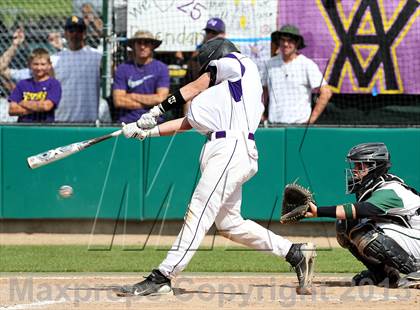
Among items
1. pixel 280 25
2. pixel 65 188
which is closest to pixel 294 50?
pixel 280 25

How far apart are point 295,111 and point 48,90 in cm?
320

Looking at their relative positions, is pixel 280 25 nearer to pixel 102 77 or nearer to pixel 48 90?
pixel 102 77

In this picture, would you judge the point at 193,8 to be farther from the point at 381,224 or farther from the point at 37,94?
the point at 381,224

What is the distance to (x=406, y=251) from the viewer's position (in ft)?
24.6

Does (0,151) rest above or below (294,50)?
below

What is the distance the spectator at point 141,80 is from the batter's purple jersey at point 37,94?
0.80m

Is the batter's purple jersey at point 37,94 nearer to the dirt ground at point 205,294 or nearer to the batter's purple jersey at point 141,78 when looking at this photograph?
the batter's purple jersey at point 141,78

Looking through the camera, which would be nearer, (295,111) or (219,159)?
(219,159)

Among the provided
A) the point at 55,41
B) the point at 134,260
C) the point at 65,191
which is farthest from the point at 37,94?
the point at 134,260

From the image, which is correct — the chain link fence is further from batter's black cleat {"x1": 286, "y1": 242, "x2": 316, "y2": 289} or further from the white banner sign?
batter's black cleat {"x1": 286, "y1": 242, "x2": 316, "y2": 289}

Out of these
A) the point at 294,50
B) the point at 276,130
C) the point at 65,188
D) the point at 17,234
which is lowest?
the point at 17,234

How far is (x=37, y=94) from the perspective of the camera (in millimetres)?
11703

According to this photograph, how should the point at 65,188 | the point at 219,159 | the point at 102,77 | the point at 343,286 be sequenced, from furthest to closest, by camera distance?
1. the point at 102,77
2. the point at 65,188
3. the point at 343,286
4. the point at 219,159

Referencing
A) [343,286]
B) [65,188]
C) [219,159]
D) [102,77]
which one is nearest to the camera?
[219,159]
